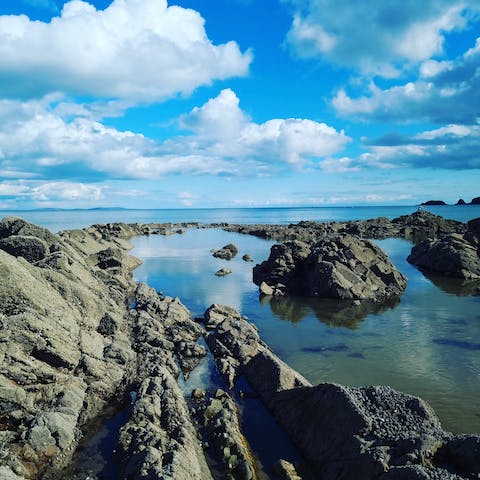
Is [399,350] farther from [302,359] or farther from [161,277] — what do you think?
[161,277]

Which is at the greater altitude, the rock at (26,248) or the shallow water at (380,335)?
the rock at (26,248)

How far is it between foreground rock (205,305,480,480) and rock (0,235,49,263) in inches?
804

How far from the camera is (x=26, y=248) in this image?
1399 inches

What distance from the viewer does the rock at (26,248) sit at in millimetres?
35031

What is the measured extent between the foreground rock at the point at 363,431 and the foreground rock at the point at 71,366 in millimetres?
5186

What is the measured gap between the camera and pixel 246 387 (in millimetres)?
26078

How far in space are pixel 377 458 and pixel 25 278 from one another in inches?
833

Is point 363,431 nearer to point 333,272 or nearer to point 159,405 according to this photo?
point 159,405

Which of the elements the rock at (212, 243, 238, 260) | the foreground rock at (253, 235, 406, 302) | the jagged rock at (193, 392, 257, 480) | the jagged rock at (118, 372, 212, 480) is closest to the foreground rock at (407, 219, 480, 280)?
the foreground rock at (253, 235, 406, 302)

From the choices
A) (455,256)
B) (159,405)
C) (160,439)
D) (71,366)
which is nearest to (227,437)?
(160,439)

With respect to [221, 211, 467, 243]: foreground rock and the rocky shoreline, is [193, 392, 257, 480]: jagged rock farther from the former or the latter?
[221, 211, 467, 243]: foreground rock

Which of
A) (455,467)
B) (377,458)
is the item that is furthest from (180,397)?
(455,467)

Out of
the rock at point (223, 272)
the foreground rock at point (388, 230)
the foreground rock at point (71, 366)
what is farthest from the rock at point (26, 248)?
the foreground rock at point (388, 230)

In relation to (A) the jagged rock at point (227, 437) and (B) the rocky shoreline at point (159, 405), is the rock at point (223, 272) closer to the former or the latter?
(B) the rocky shoreline at point (159, 405)
